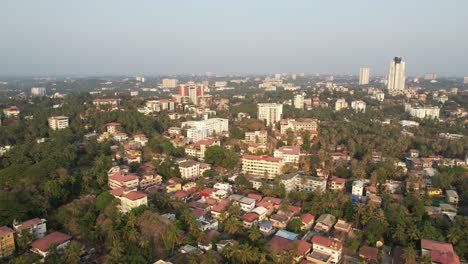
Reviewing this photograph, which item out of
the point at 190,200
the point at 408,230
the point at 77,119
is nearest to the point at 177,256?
the point at 190,200

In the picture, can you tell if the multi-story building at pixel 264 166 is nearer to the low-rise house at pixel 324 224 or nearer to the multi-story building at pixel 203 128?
the low-rise house at pixel 324 224

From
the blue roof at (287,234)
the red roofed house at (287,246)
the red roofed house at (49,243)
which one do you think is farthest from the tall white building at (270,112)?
the red roofed house at (49,243)

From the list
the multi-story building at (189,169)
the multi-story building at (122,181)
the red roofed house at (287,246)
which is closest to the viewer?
the red roofed house at (287,246)

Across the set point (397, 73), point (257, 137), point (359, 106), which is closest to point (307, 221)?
point (257, 137)

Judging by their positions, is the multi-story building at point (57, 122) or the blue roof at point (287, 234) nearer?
the blue roof at point (287, 234)

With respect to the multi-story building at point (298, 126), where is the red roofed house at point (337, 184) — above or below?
below

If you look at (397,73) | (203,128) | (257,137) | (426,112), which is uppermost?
(397,73)

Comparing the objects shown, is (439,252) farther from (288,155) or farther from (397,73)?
(397,73)
